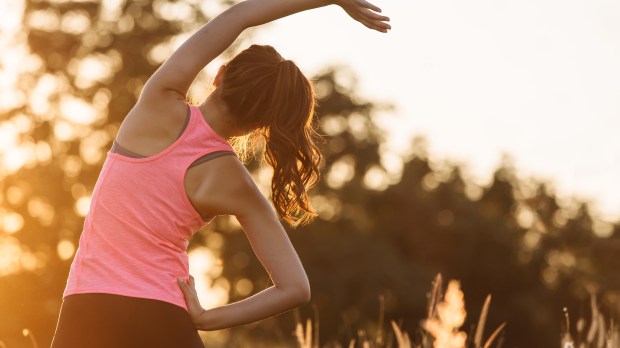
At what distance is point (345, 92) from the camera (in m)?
38.8

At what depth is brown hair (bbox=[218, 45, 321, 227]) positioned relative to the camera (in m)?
2.77

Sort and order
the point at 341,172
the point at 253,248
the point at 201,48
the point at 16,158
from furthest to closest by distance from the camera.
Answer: the point at 341,172 → the point at 16,158 → the point at 253,248 → the point at 201,48

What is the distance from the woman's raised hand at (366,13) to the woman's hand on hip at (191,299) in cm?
93

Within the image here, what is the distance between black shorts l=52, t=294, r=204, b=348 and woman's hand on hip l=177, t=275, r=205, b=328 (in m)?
0.09

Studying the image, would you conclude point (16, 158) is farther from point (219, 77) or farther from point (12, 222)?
point (219, 77)

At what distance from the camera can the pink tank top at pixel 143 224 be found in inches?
104

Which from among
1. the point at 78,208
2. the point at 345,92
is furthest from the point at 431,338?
the point at 345,92

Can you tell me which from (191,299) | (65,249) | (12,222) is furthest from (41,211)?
(191,299)

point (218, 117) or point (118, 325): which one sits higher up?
point (218, 117)

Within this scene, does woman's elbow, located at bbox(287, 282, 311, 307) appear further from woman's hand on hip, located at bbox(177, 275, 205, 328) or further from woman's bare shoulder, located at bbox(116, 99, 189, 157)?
woman's bare shoulder, located at bbox(116, 99, 189, 157)

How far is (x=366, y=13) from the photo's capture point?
3.05 meters

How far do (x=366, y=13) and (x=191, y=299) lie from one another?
101 cm

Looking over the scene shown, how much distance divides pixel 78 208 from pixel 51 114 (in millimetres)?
3191

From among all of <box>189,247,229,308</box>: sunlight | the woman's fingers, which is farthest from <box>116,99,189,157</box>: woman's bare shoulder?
<box>189,247,229,308</box>: sunlight
